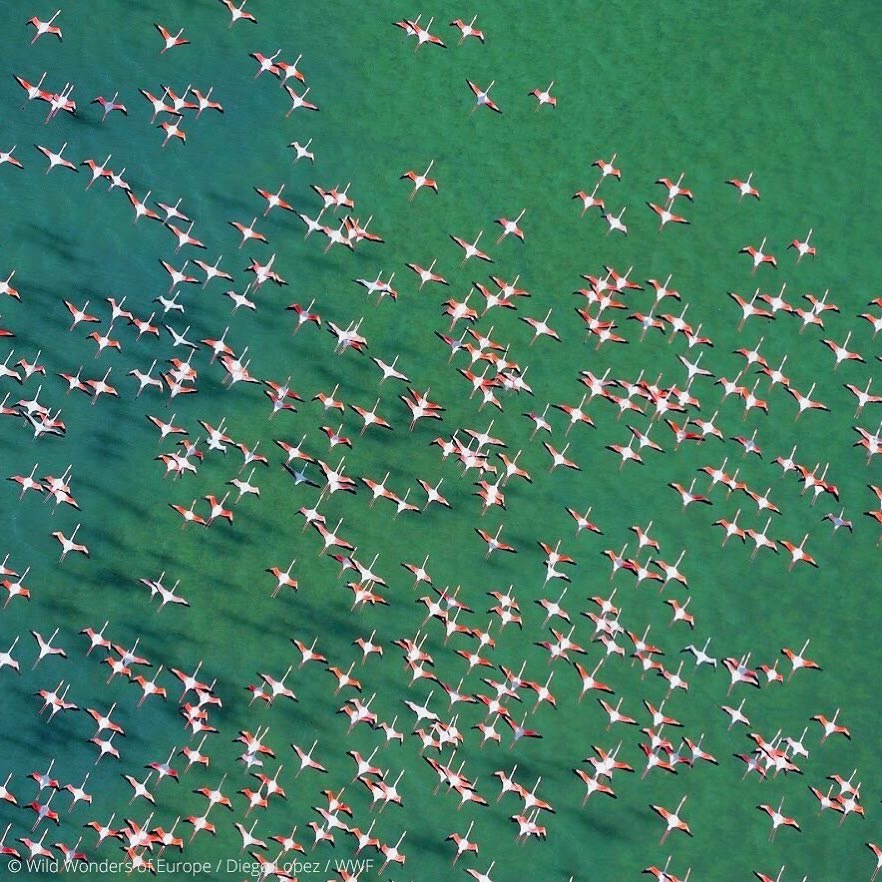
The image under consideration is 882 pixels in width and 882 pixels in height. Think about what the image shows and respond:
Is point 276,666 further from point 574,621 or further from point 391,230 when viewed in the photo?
point 391,230

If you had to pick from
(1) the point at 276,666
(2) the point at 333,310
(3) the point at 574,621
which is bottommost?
(1) the point at 276,666

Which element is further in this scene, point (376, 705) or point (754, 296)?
point (754, 296)

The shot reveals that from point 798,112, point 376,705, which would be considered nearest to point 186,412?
point 376,705

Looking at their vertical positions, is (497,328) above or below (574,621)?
above

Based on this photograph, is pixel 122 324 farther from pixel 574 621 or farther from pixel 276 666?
pixel 574 621

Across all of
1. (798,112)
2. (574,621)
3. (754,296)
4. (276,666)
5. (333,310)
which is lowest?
(276,666)

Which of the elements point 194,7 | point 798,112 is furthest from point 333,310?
point 798,112
